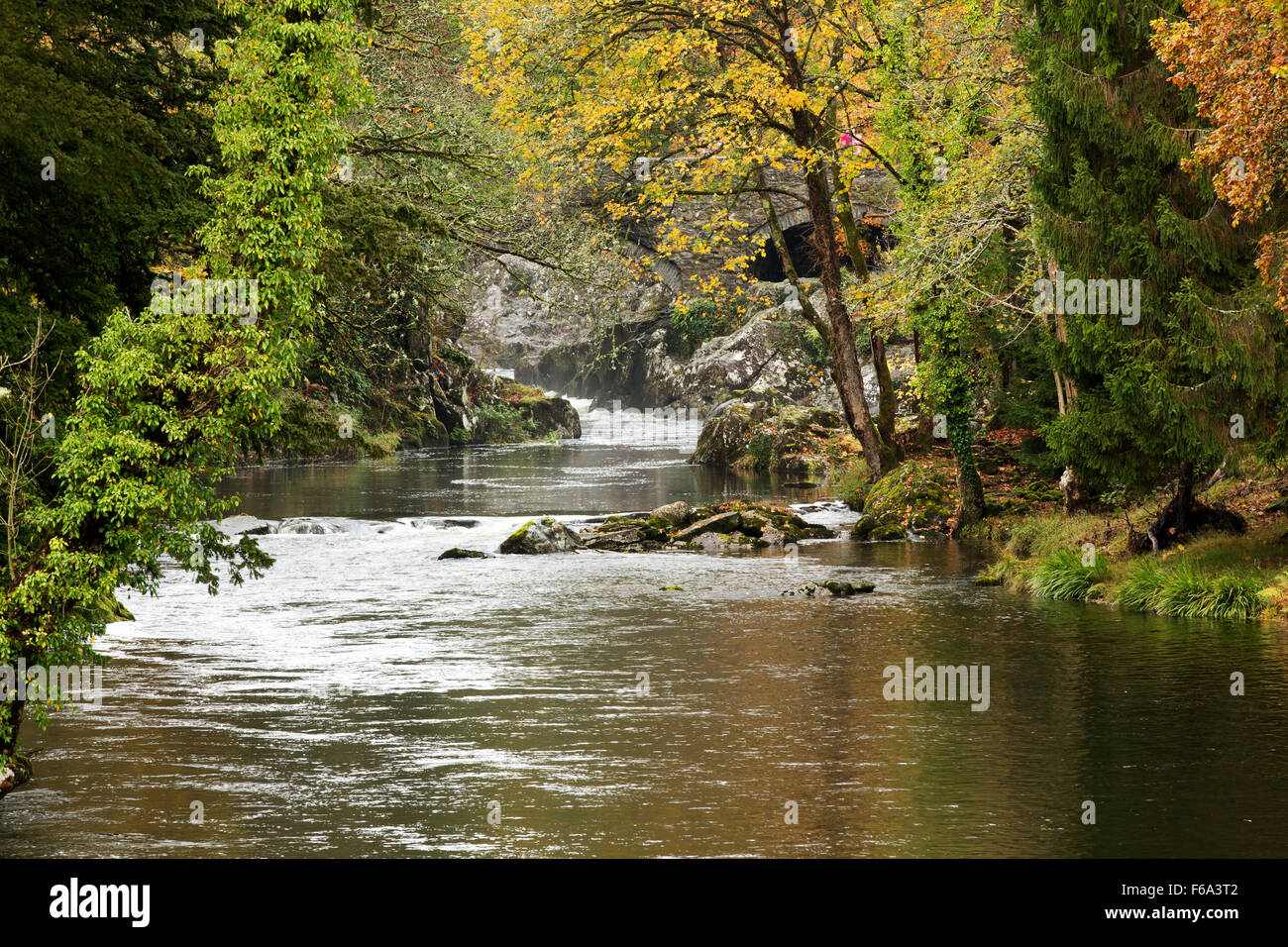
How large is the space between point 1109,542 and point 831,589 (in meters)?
5.23

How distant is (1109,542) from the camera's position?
23.1 meters

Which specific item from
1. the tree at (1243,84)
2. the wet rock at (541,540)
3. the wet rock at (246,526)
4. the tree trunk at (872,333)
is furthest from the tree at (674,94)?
the tree at (1243,84)

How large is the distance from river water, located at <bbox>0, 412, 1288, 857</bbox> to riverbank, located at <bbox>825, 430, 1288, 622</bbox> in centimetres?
78

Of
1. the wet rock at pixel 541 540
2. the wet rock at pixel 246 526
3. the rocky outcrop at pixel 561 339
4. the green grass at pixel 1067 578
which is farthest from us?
the rocky outcrop at pixel 561 339

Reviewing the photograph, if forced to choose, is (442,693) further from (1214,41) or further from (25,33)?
(1214,41)

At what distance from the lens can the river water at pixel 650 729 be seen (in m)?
10.1

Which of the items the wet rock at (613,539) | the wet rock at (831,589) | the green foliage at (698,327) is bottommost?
the wet rock at (831,589)

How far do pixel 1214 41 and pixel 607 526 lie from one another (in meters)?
19.9

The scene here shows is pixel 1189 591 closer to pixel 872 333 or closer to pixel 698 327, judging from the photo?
pixel 872 333

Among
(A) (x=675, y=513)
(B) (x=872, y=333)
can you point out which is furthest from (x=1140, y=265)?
(A) (x=675, y=513)

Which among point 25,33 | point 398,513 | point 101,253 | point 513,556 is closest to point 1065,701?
point 101,253

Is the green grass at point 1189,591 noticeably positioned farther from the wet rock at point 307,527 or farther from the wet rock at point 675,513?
the wet rock at point 307,527

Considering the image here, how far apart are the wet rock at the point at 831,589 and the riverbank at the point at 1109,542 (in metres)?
2.49

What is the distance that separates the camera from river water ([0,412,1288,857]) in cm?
1012
